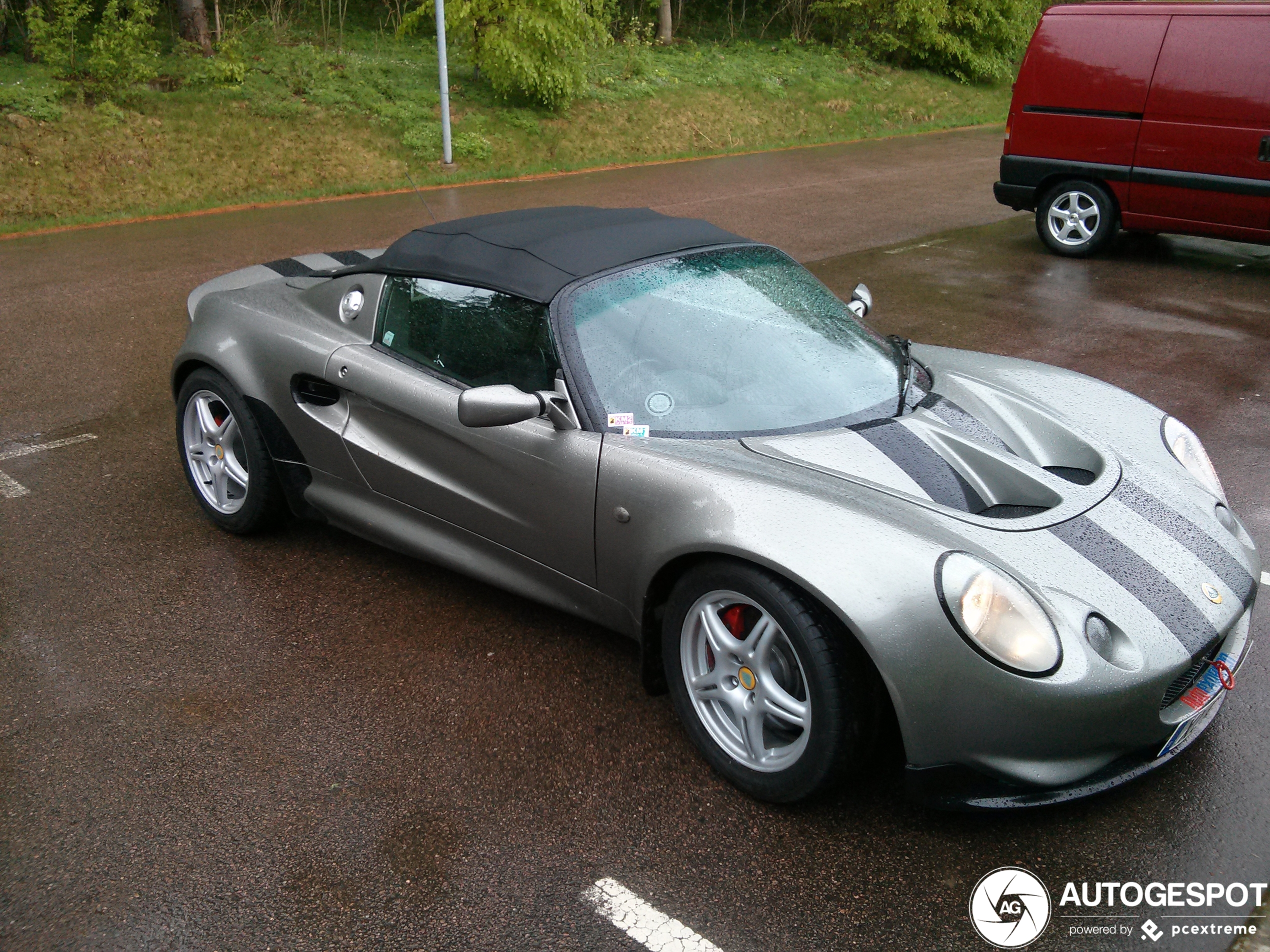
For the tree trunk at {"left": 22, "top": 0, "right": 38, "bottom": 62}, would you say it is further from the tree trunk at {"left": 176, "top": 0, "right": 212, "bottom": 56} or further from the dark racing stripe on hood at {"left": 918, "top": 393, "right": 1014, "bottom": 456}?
the dark racing stripe on hood at {"left": 918, "top": 393, "right": 1014, "bottom": 456}

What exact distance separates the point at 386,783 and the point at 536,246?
183cm

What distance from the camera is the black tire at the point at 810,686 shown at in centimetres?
272

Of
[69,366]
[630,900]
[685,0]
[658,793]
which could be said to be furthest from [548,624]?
[685,0]

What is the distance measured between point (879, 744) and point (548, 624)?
1.46m

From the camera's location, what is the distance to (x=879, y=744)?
2.88 meters

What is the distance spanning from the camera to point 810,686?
9.06ft

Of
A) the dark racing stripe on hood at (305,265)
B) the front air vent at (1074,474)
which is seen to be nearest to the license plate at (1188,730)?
the front air vent at (1074,474)

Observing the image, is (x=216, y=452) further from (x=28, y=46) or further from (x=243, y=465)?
(x=28, y=46)

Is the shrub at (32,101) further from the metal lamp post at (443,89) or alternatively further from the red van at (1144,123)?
the red van at (1144,123)

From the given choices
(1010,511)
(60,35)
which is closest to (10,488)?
(1010,511)

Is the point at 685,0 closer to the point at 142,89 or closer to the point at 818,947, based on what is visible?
the point at 142,89

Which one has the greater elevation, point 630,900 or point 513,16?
point 513,16

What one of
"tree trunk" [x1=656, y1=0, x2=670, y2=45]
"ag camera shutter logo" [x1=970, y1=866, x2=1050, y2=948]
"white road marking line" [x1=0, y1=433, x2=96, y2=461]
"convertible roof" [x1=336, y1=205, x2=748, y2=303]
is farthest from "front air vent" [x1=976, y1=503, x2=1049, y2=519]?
"tree trunk" [x1=656, y1=0, x2=670, y2=45]

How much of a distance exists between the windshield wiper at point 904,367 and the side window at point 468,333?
114 centimetres
